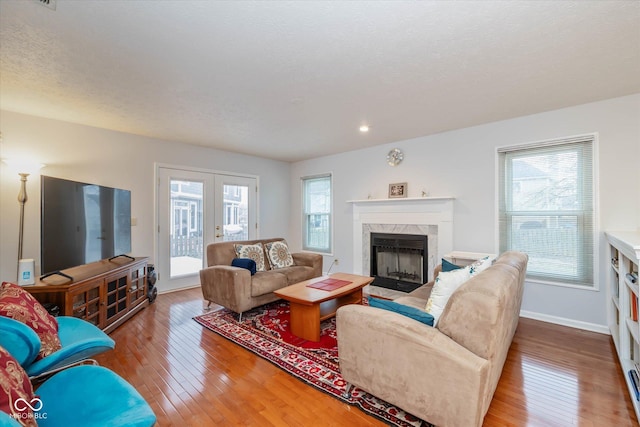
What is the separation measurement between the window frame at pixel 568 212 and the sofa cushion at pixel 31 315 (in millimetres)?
4214

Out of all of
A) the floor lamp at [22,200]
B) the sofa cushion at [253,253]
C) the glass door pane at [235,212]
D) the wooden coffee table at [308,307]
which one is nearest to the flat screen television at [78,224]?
the floor lamp at [22,200]

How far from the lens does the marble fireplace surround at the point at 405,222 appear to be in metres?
3.88

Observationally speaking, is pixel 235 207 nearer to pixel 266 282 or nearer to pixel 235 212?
pixel 235 212

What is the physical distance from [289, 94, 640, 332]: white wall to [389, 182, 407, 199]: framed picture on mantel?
0.08 m

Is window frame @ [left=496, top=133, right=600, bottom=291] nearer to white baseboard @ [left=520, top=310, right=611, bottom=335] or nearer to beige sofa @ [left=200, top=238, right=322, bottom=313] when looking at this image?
white baseboard @ [left=520, top=310, right=611, bottom=335]

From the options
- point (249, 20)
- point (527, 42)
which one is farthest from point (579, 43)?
point (249, 20)

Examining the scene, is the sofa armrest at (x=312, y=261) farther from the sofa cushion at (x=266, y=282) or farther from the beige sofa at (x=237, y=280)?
the sofa cushion at (x=266, y=282)

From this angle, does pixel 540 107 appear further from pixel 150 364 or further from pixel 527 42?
pixel 150 364

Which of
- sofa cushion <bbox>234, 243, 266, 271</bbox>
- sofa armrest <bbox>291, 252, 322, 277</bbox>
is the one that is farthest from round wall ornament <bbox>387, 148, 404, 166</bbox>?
sofa cushion <bbox>234, 243, 266, 271</bbox>

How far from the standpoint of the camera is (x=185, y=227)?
15.0 feet

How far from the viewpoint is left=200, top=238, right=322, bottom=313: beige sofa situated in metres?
3.07

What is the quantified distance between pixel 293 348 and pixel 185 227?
302cm

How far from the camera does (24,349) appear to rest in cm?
128

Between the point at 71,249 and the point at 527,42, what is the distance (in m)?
4.14
